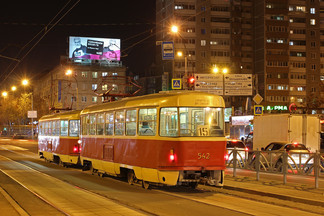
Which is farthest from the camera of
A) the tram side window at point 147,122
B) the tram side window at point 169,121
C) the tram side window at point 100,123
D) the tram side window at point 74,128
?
the tram side window at point 74,128

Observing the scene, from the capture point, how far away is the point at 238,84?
34.1m

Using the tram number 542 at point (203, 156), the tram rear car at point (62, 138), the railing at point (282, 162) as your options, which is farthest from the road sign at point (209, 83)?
the tram number 542 at point (203, 156)

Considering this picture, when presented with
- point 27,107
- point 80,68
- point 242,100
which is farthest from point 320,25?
point 27,107

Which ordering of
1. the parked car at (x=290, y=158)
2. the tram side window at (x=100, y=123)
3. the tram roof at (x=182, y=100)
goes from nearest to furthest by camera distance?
the tram roof at (x=182, y=100) → the parked car at (x=290, y=158) → the tram side window at (x=100, y=123)

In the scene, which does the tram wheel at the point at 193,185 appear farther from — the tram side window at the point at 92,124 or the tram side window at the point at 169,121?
the tram side window at the point at 92,124

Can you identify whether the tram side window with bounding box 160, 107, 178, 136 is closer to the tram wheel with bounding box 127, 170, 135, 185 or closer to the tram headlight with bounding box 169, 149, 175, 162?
the tram headlight with bounding box 169, 149, 175, 162

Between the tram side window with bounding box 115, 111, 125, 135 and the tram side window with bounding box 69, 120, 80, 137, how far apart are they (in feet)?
22.7

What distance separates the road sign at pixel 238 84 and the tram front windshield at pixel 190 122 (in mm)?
19987

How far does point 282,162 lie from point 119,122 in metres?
5.90

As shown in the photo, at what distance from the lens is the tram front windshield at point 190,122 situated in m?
13.6

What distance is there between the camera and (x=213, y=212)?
10906 millimetres

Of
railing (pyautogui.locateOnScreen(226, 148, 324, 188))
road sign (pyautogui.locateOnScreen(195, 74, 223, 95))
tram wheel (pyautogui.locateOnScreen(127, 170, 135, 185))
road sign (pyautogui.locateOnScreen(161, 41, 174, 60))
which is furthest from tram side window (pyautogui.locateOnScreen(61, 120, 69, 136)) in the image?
road sign (pyautogui.locateOnScreen(195, 74, 223, 95))

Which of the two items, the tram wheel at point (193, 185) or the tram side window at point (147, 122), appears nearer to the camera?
the tram side window at point (147, 122)

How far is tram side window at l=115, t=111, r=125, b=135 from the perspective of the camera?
1628 cm
